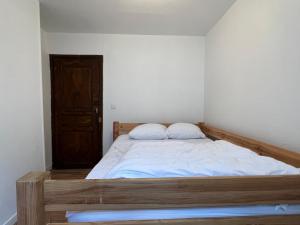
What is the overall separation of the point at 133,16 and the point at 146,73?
0.92m

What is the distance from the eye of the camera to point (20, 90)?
2234 mm

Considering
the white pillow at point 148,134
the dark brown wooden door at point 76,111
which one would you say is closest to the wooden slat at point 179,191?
the white pillow at point 148,134

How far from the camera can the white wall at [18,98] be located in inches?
78.2

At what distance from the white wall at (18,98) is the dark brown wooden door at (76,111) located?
3.57 feet

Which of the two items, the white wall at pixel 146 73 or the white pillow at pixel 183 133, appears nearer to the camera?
the white pillow at pixel 183 133

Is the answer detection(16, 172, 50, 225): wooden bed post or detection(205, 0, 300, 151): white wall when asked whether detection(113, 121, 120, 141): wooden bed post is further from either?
detection(16, 172, 50, 225): wooden bed post

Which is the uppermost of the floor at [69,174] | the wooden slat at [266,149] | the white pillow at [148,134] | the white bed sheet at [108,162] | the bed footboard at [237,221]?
the wooden slat at [266,149]

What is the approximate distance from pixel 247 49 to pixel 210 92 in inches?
46.4

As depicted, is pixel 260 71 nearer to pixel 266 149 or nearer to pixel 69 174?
pixel 266 149

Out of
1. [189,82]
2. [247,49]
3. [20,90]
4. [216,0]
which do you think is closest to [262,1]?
[247,49]

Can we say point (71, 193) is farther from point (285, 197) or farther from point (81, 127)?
point (81, 127)

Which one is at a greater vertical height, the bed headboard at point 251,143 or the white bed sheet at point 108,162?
the bed headboard at point 251,143

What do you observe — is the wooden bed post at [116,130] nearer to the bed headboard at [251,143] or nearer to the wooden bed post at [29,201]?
the bed headboard at [251,143]

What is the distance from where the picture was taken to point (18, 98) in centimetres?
220
